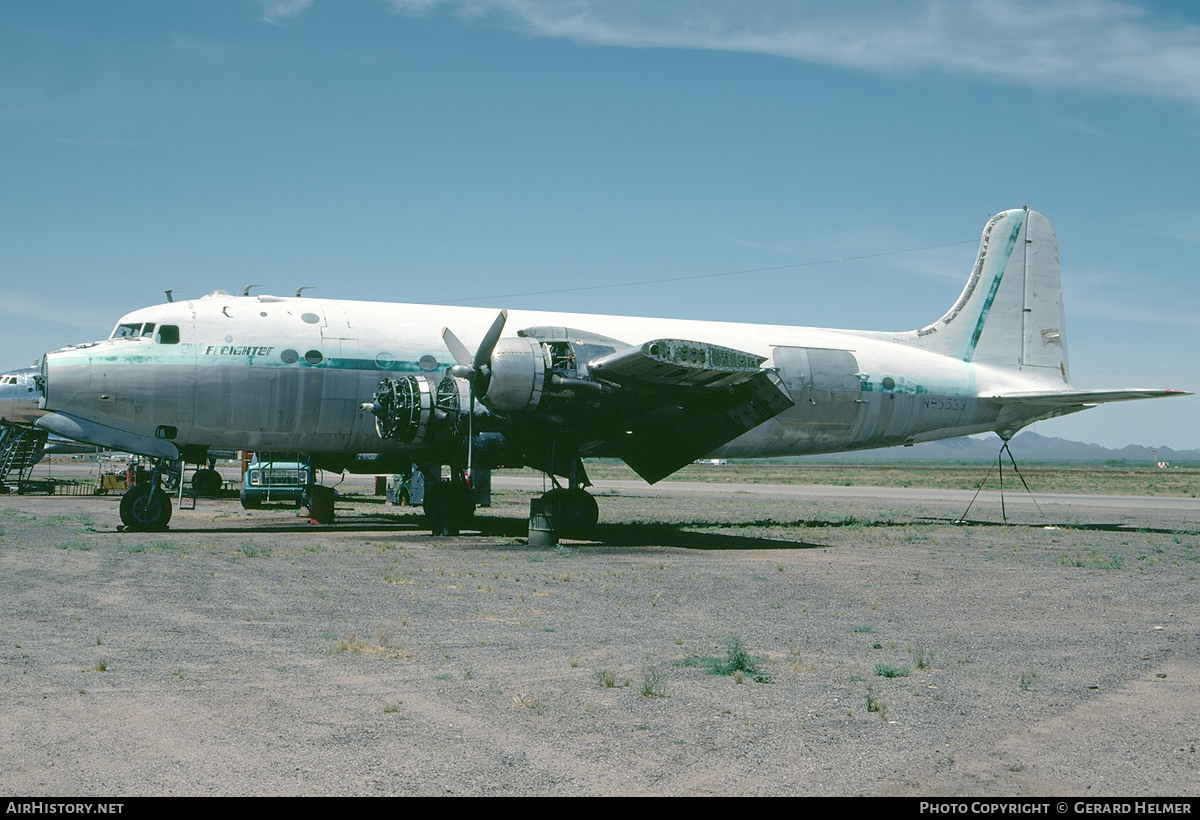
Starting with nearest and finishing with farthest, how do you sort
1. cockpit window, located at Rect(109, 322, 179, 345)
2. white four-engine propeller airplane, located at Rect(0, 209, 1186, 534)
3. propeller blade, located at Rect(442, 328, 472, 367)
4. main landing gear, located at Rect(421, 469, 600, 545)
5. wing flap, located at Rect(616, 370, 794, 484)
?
white four-engine propeller airplane, located at Rect(0, 209, 1186, 534) < main landing gear, located at Rect(421, 469, 600, 545) < wing flap, located at Rect(616, 370, 794, 484) < cockpit window, located at Rect(109, 322, 179, 345) < propeller blade, located at Rect(442, 328, 472, 367)

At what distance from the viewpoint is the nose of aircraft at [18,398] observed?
3750cm

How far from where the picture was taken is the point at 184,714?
7090 mm

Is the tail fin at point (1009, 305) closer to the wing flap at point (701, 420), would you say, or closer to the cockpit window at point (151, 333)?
the wing flap at point (701, 420)

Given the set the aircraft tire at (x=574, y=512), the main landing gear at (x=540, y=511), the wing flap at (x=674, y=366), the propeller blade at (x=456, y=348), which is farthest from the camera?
the propeller blade at (x=456, y=348)

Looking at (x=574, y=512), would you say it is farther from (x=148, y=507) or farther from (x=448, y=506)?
(x=148, y=507)

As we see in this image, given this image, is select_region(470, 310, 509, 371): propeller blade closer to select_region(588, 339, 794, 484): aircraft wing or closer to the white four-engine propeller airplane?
the white four-engine propeller airplane

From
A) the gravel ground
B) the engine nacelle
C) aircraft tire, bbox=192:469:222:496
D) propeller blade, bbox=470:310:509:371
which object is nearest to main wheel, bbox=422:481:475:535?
propeller blade, bbox=470:310:509:371

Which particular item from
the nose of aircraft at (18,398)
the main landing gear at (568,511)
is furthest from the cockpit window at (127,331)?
the nose of aircraft at (18,398)

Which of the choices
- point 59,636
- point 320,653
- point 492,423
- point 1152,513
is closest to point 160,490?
point 492,423

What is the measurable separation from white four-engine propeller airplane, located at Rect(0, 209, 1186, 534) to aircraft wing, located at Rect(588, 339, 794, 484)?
4 centimetres

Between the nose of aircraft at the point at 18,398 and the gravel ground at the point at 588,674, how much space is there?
73.1 feet

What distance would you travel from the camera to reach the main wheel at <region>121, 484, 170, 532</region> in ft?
71.2

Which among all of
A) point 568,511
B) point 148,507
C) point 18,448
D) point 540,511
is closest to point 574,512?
point 568,511

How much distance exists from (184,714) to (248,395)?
16.1 metres
